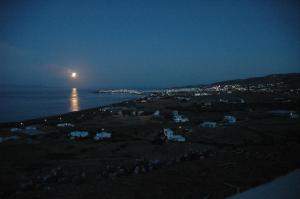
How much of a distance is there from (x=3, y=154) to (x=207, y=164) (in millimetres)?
16488

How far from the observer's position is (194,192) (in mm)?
8047

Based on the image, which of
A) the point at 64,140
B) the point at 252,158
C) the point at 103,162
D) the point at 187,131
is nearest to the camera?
the point at 252,158

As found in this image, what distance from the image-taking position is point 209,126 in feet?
113

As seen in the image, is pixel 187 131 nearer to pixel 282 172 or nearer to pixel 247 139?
pixel 247 139

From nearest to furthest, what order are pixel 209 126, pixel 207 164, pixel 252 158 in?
pixel 207 164 < pixel 252 158 < pixel 209 126

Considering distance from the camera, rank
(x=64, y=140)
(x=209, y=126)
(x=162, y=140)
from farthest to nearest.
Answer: (x=209, y=126) → (x=64, y=140) → (x=162, y=140)

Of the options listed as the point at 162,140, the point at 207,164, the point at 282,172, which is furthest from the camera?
the point at 162,140

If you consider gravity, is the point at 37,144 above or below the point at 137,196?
below

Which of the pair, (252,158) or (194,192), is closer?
(194,192)

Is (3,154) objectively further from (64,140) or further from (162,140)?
(162,140)

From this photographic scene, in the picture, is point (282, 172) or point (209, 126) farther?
point (209, 126)

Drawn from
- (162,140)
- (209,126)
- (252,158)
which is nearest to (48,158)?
(162,140)

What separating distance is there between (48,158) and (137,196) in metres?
13.8

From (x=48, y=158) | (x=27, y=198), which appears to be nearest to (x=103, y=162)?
(x=48, y=158)
